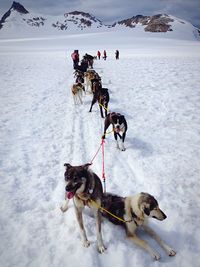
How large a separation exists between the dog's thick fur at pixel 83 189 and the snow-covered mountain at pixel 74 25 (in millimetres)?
91445

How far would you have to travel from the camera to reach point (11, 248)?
150 inches

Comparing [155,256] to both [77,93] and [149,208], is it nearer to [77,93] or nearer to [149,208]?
[149,208]

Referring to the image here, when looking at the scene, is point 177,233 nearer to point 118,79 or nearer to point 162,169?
point 162,169

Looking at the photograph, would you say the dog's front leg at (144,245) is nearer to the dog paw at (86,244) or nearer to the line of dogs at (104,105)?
the dog paw at (86,244)

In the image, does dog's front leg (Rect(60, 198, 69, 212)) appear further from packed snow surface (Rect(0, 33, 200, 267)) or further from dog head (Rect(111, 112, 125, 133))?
dog head (Rect(111, 112, 125, 133))

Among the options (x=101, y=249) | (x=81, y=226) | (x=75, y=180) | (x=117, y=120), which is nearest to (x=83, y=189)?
(x=75, y=180)

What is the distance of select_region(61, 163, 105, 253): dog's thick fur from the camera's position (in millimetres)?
3389

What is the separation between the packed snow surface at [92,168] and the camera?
12.2 feet

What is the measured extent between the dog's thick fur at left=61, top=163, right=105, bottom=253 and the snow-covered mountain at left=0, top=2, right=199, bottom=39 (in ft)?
300

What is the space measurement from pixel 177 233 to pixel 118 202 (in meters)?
1.09

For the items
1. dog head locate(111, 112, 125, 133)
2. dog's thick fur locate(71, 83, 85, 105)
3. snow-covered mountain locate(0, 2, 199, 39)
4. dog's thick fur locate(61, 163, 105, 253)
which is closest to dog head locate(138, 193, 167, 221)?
dog's thick fur locate(61, 163, 105, 253)

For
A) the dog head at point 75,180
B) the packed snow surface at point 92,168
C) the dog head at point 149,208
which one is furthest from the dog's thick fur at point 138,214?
the dog head at point 75,180

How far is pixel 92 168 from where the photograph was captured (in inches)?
229

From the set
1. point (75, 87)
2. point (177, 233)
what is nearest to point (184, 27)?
point (75, 87)
